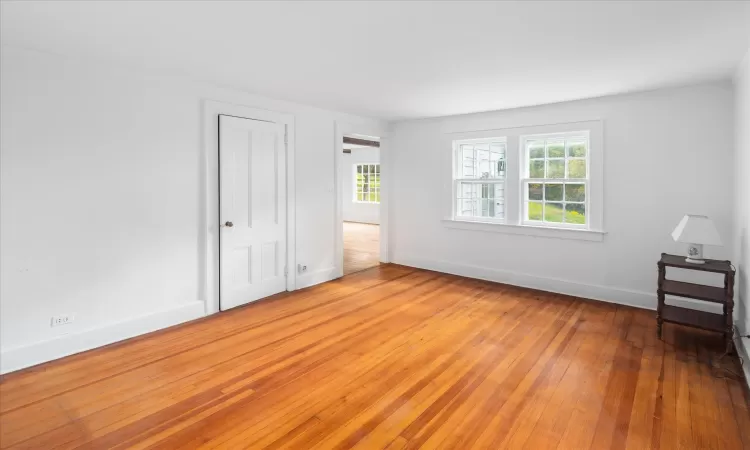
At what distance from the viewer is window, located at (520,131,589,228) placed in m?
4.82

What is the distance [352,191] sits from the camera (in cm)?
1280

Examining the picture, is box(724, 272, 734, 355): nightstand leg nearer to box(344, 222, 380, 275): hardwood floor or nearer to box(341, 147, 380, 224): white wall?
box(344, 222, 380, 275): hardwood floor

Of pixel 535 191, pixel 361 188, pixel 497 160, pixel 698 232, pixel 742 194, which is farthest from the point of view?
pixel 361 188

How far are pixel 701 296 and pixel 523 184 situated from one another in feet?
7.77

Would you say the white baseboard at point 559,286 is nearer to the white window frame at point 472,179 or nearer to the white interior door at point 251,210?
the white window frame at point 472,179

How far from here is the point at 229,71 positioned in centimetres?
356

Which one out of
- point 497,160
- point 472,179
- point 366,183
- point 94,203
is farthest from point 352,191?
point 94,203

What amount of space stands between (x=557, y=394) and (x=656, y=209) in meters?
2.75

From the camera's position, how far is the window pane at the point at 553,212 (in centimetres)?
505

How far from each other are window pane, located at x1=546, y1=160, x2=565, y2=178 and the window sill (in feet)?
2.22

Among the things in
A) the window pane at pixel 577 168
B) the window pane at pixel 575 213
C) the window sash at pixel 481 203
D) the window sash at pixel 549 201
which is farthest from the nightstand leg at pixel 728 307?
the window sash at pixel 481 203

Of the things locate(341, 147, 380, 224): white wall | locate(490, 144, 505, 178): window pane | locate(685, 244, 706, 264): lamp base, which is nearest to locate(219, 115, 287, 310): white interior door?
locate(490, 144, 505, 178): window pane

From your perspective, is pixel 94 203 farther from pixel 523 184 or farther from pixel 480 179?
pixel 523 184

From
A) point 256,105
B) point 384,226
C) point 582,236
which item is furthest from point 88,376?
point 582,236
